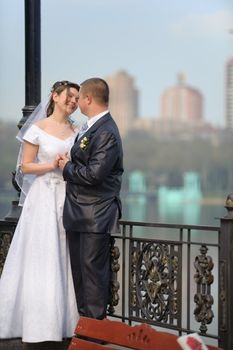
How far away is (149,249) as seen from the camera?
4.74 m

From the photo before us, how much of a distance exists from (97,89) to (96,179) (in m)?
0.53

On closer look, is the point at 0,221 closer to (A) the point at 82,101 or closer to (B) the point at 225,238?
(A) the point at 82,101

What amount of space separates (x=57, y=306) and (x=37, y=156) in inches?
36.4

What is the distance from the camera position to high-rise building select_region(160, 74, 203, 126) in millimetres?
60344

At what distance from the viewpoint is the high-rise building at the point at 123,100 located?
5447 cm

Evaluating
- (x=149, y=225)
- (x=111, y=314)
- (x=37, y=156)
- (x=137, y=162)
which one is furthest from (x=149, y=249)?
(x=137, y=162)

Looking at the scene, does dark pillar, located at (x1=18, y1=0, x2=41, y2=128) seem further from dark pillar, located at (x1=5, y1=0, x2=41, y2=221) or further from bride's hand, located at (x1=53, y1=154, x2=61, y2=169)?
bride's hand, located at (x1=53, y1=154, x2=61, y2=169)

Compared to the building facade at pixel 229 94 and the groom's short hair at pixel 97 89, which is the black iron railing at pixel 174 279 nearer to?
the groom's short hair at pixel 97 89

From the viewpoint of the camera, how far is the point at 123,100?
5700 centimetres

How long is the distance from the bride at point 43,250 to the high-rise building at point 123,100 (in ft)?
157

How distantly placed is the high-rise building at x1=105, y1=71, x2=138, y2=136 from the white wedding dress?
157 ft

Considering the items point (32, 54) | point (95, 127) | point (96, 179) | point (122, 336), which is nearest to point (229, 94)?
point (32, 54)

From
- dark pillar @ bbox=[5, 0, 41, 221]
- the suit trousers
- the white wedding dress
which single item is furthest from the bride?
dark pillar @ bbox=[5, 0, 41, 221]

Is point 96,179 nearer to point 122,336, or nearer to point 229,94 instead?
point 122,336
